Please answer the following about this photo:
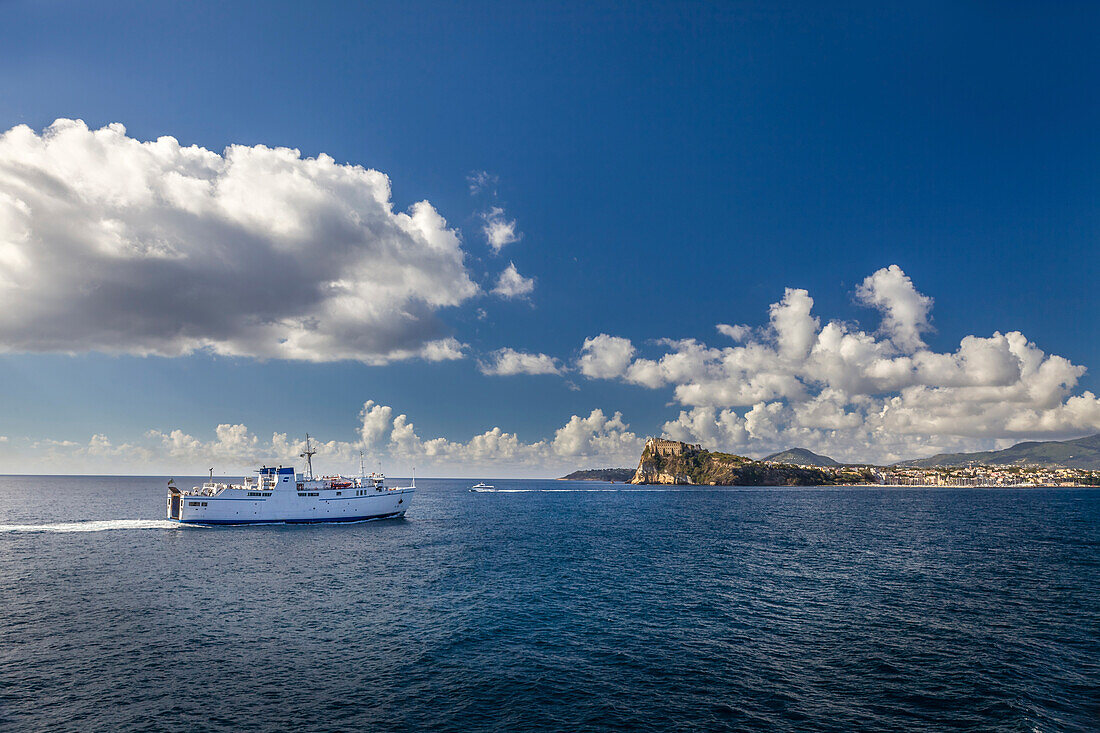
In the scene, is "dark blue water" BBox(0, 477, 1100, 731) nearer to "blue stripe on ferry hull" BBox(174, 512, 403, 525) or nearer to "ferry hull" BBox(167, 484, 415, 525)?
"ferry hull" BBox(167, 484, 415, 525)

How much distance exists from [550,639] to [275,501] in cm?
10439

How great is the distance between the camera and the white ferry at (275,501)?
A: 11688 cm

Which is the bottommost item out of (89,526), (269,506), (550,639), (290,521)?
(290,521)

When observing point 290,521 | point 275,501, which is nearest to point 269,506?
point 275,501

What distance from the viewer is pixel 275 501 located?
120 meters

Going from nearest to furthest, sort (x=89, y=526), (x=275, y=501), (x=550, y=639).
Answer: (x=550, y=639)
(x=89, y=526)
(x=275, y=501)

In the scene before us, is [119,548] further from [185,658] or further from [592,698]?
[592,698]

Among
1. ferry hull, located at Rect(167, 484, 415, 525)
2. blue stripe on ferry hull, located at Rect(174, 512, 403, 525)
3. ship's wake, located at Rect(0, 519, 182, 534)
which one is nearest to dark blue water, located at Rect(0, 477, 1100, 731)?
ship's wake, located at Rect(0, 519, 182, 534)

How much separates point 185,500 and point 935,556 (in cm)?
15148

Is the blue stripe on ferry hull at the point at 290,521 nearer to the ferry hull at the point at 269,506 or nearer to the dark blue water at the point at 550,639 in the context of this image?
the ferry hull at the point at 269,506

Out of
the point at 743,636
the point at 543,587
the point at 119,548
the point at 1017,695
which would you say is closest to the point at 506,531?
the point at 543,587

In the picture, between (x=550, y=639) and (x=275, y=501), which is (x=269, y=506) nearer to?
(x=275, y=501)

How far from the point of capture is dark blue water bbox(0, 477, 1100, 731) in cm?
2820

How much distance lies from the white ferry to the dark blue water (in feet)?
110
